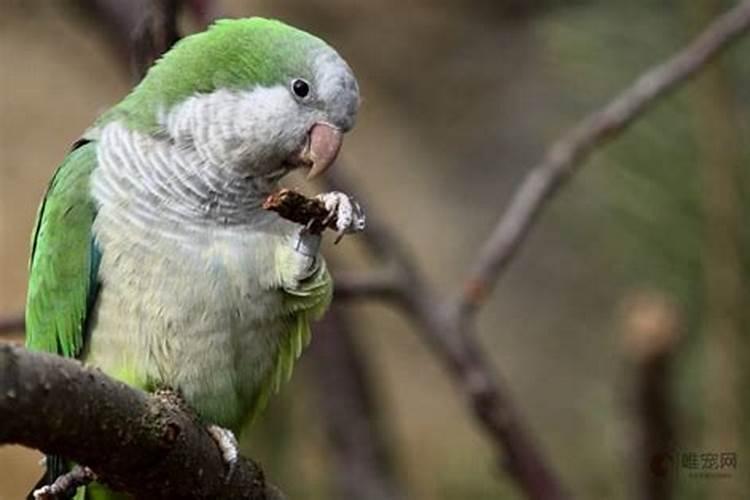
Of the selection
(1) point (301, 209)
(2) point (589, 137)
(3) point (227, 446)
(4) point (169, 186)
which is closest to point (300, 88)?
(4) point (169, 186)

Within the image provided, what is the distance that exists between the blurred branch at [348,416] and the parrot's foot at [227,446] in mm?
937

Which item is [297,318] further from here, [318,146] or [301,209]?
[301,209]

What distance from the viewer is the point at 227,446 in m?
1.34

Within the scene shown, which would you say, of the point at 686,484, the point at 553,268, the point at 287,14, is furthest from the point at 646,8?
the point at 287,14

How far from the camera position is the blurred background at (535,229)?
6.47ft

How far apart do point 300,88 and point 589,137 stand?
0.54m

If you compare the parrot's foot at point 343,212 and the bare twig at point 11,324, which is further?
the bare twig at point 11,324

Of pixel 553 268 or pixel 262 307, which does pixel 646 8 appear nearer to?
pixel 262 307

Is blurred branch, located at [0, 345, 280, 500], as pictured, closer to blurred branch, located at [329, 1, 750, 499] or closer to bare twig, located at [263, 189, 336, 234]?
bare twig, located at [263, 189, 336, 234]

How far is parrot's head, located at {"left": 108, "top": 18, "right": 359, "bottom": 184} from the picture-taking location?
1.54 metres

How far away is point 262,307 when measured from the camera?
152 centimetres

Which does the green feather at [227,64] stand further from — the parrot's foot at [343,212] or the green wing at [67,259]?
the parrot's foot at [343,212]

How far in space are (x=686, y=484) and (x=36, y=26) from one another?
2472 mm

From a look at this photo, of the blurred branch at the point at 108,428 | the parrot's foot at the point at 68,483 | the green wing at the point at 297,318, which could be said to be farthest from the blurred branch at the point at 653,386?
the parrot's foot at the point at 68,483
